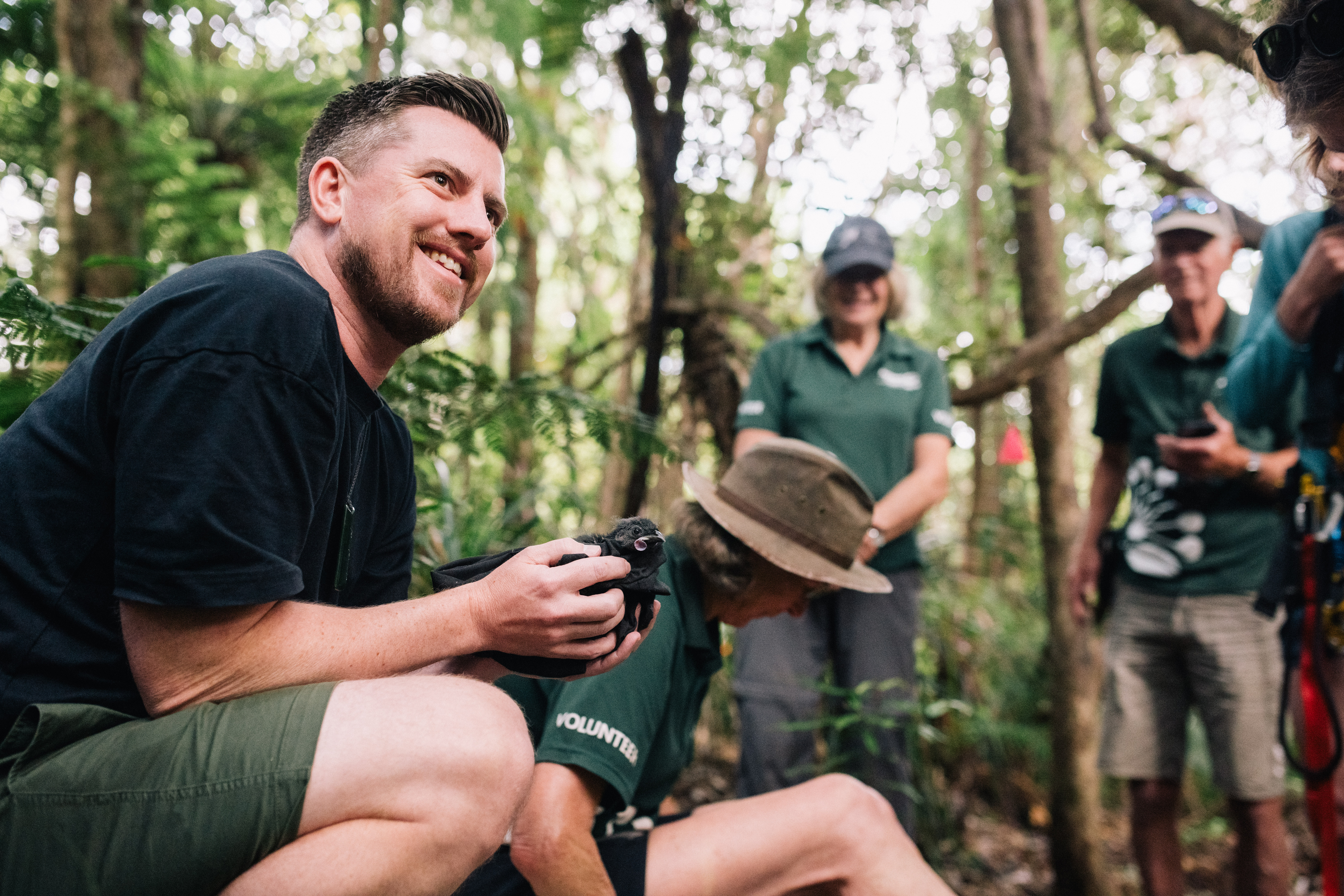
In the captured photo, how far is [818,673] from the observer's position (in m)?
3.14

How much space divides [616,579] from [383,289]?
2.15ft

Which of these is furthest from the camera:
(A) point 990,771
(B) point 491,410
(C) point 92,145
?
(A) point 990,771

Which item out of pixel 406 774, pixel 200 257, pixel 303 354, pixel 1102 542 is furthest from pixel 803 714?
pixel 200 257

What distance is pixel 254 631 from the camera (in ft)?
4.03

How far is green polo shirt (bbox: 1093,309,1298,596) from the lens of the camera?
305 cm

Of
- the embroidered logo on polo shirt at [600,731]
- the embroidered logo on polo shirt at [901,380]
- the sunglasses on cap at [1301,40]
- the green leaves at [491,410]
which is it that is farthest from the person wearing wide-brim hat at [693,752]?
the sunglasses on cap at [1301,40]

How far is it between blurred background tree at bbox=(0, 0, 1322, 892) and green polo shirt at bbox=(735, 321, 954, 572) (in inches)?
18.9

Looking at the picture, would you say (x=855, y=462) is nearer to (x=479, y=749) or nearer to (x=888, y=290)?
(x=888, y=290)

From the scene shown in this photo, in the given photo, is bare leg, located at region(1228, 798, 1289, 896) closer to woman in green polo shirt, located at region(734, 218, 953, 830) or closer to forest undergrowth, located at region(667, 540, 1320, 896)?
forest undergrowth, located at region(667, 540, 1320, 896)

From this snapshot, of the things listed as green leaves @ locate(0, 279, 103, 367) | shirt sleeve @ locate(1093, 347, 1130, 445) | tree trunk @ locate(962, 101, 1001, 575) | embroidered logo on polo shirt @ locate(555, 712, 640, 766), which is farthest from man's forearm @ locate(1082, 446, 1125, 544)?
green leaves @ locate(0, 279, 103, 367)

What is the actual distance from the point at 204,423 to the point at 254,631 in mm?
298

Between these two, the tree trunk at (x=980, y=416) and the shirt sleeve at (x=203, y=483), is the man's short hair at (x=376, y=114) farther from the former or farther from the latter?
the tree trunk at (x=980, y=416)

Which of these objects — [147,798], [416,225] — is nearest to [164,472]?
[147,798]

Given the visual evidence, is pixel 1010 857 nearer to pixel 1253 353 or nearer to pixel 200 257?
pixel 1253 353
